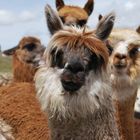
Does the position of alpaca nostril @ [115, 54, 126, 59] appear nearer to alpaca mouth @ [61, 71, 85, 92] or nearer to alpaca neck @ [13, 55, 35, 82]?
alpaca mouth @ [61, 71, 85, 92]

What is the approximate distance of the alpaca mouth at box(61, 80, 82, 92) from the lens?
4336 millimetres

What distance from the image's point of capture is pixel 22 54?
9.36m

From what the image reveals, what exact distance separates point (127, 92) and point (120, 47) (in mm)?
534

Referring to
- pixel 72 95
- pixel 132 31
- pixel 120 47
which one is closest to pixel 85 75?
pixel 72 95

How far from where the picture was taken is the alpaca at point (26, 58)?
8997 millimetres

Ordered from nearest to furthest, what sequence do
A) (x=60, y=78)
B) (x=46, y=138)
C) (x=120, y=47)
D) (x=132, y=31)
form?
(x=60, y=78)
(x=46, y=138)
(x=120, y=47)
(x=132, y=31)

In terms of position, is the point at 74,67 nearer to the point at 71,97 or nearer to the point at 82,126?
the point at 71,97

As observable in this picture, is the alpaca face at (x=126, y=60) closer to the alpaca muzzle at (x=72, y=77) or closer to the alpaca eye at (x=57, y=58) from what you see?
the alpaca eye at (x=57, y=58)

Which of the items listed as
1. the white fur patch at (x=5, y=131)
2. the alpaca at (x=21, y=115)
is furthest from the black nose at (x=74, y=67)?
the white fur patch at (x=5, y=131)

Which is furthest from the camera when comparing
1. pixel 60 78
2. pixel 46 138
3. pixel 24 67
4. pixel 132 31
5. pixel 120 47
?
pixel 24 67

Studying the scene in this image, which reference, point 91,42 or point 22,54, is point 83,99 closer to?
point 91,42

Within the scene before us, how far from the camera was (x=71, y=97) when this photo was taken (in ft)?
14.4

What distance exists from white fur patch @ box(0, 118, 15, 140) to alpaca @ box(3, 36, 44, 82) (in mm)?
2252

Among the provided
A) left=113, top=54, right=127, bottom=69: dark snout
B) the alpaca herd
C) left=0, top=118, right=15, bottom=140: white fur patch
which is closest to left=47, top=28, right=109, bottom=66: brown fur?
the alpaca herd
